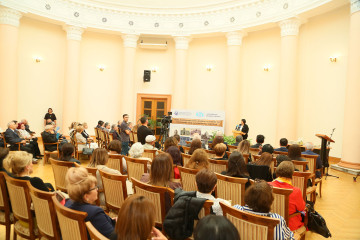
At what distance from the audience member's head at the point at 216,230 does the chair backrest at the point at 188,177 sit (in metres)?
2.00

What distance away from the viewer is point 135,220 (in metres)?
1.51

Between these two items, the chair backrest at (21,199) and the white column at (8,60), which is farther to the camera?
the white column at (8,60)

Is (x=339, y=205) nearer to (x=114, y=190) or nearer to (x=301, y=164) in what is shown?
(x=301, y=164)

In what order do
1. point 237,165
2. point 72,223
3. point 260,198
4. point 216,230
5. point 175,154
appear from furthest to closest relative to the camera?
point 175,154 < point 237,165 < point 260,198 < point 72,223 < point 216,230

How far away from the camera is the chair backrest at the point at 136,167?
3.91 meters

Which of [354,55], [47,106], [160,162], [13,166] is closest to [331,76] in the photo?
[354,55]

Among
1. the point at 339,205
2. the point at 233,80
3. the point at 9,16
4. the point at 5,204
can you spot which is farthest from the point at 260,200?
the point at 9,16

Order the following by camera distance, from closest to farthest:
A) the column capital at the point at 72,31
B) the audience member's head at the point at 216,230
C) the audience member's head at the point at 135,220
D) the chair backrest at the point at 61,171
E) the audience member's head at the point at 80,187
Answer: the audience member's head at the point at 216,230
the audience member's head at the point at 135,220
the audience member's head at the point at 80,187
the chair backrest at the point at 61,171
the column capital at the point at 72,31

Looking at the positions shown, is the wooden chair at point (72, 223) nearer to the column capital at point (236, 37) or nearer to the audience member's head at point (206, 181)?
the audience member's head at point (206, 181)

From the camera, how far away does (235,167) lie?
3.38 m

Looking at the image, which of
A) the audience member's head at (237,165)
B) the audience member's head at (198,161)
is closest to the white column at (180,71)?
the audience member's head at (198,161)

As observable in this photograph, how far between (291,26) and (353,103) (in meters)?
3.86

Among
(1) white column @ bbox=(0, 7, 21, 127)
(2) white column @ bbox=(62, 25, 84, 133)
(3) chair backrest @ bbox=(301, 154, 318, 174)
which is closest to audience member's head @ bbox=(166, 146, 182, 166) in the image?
(3) chair backrest @ bbox=(301, 154, 318, 174)

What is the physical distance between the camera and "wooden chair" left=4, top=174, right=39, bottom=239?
2566 mm
